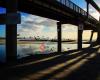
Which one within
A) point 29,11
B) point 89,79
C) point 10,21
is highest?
point 29,11

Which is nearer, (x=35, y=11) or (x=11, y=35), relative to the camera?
(x=11, y=35)

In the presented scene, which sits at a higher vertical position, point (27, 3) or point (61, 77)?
point (27, 3)

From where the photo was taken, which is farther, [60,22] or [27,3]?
[60,22]

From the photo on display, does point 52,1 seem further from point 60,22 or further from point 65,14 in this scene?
point 60,22

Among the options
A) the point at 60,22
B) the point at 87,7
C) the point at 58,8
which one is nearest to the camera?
the point at 58,8

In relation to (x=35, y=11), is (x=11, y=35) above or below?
below

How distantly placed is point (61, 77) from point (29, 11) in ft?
86.8

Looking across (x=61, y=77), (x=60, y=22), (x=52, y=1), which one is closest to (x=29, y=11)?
(x=52, y=1)

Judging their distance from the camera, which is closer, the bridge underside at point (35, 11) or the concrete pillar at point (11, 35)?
the concrete pillar at point (11, 35)

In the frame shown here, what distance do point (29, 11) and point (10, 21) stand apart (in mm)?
21847

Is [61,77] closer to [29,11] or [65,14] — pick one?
[29,11]

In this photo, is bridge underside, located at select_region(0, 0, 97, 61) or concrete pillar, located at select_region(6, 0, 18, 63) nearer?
concrete pillar, located at select_region(6, 0, 18, 63)

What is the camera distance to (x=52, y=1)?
3994cm

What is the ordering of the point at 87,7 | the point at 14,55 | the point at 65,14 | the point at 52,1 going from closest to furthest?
the point at 14,55, the point at 52,1, the point at 65,14, the point at 87,7
